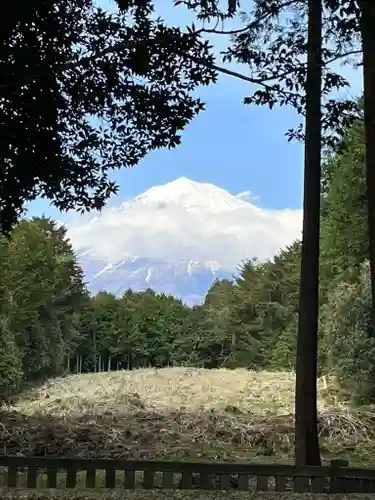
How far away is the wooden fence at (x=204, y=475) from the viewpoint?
410 centimetres

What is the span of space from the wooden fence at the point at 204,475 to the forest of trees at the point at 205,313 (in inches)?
84.9

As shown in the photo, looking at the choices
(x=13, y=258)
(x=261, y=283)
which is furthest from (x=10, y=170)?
(x=261, y=283)

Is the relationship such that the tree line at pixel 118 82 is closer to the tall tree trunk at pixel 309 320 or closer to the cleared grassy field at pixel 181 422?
the tall tree trunk at pixel 309 320

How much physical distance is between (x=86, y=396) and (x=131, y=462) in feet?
20.5

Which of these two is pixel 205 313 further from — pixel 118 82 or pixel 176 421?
pixel 118 82

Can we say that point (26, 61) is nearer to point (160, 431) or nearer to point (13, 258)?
point (160, 431)

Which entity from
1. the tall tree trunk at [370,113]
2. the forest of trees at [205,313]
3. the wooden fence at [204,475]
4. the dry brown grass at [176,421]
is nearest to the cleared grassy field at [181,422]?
the dry brown grass at [176,421]

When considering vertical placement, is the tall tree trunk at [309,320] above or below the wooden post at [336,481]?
above

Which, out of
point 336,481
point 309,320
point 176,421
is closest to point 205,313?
point 176,421

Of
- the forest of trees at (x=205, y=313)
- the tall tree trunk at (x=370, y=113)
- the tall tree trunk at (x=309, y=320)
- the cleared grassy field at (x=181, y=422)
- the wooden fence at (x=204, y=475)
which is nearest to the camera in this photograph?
the tall tree trunk at (x=370, y=113)

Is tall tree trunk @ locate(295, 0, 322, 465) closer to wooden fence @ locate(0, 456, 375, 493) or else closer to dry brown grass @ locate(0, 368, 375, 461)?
wooden fence @ locate(0, 456, 375, 493)

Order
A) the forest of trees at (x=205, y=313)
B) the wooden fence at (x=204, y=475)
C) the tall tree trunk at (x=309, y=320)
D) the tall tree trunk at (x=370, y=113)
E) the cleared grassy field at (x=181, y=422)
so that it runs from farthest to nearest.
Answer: the forest of trees at (x=205, y=313)
the cleared grassy field at (x=181, y=422)
the tall tree trunk at (x=309, y=320)
the wooden fence at (x=204, y=475)
the tall tree trunk at (x=370, y=113)

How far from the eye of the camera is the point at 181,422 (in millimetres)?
8461

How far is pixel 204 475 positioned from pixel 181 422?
4.43m
